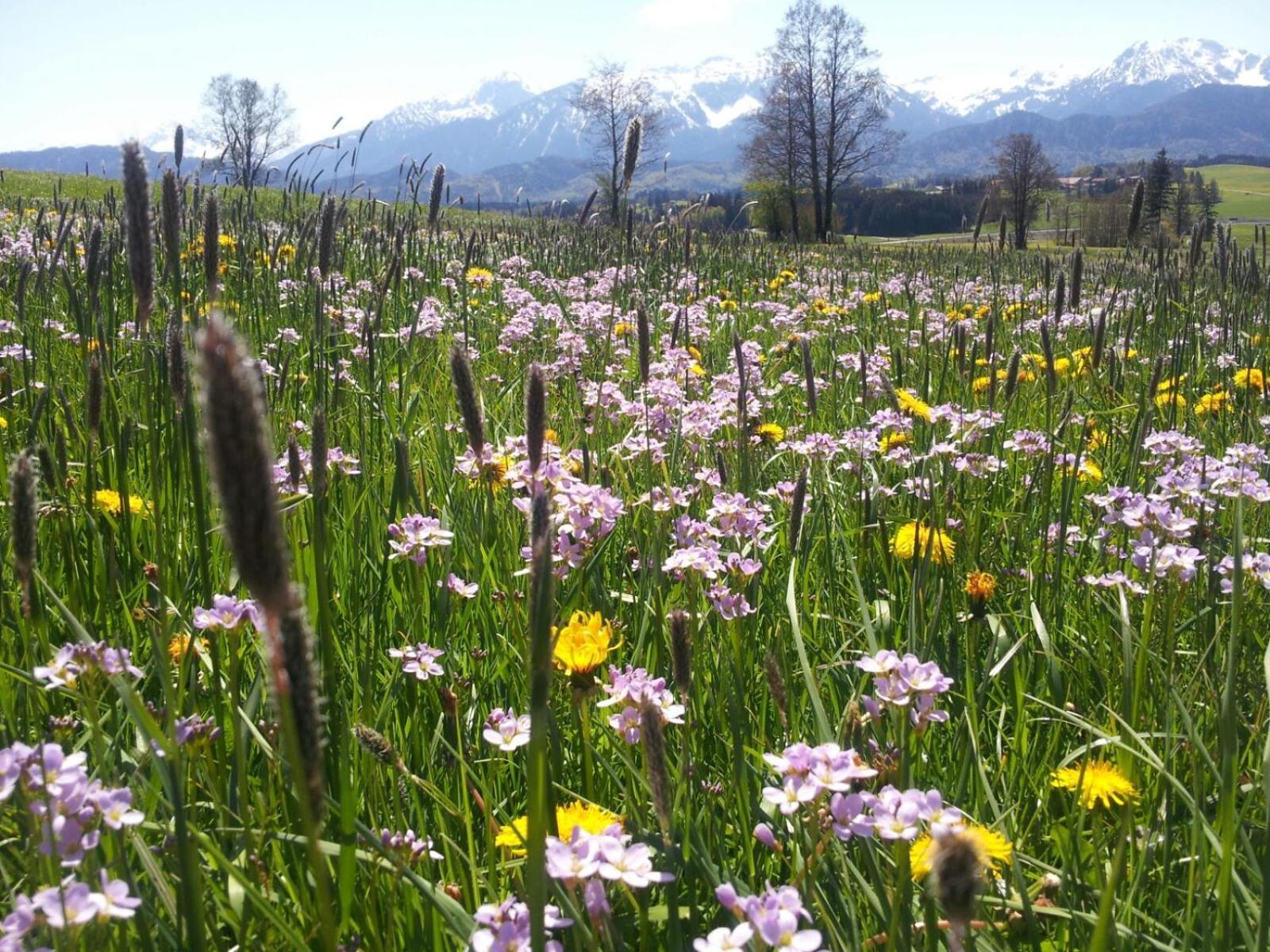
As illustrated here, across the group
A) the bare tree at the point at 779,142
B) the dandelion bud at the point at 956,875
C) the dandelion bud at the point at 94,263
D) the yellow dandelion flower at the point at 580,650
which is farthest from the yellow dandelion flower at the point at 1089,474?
the bare tree at the point at 779,142

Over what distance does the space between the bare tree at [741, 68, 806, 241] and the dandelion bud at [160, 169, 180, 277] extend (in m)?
57.2

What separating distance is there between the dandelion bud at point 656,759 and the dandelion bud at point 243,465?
499 millimetres

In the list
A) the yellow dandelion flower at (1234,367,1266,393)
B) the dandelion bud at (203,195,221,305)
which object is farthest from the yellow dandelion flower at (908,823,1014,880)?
the yellow dandelion flower at (1234,367,1266,393)

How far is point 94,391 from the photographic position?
6.06 ft

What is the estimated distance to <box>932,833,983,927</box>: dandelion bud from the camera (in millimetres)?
620

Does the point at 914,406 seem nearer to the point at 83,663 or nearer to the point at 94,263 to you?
the point at 94,263

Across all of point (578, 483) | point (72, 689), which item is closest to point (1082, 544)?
point (578, 483)

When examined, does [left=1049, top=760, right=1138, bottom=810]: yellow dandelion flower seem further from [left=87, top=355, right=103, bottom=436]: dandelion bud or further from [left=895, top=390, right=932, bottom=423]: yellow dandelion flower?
[left=895, top=390, right=932, bottom=423]: yellow dandelion flower

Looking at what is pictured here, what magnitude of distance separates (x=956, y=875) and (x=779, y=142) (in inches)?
2388

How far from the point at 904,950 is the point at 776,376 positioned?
4.75 metres

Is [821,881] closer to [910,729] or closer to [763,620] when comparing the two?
[910,729]

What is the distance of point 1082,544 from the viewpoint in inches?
113

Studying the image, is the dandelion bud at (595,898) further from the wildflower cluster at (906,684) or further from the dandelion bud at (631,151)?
the dandelion bud at (631,151)

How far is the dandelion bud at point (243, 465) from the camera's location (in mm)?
479
